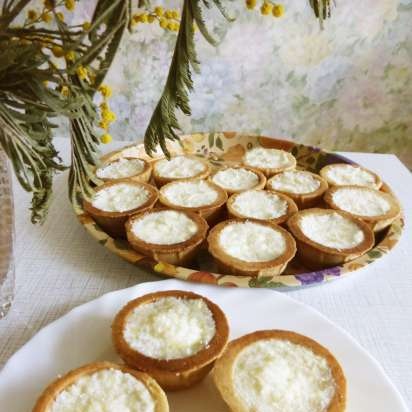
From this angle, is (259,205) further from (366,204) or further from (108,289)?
(108,289)

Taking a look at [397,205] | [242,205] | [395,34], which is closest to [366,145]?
[395,34]

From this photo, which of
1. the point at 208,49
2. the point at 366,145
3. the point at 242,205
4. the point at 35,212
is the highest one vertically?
the point at 35,212

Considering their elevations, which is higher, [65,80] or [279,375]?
[65,80]

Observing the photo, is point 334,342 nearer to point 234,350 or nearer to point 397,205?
point 234,350

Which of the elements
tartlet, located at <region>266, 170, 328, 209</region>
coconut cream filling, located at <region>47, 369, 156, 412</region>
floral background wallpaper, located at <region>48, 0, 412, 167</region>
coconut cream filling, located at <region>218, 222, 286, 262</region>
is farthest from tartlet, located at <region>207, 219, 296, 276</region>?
floral background wallpaper, located at <region>48, 0, 412, 167</region>

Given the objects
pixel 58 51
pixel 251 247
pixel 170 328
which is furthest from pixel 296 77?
pixel 58 51
